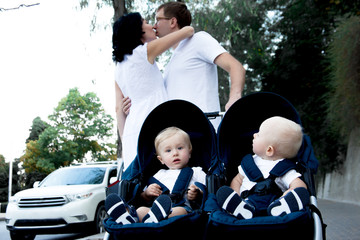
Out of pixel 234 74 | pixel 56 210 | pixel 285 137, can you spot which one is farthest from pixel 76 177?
pixel 285 137

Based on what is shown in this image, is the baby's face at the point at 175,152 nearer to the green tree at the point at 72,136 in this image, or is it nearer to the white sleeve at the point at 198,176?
the white sleeve at the point at 198,176

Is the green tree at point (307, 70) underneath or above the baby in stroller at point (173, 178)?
above

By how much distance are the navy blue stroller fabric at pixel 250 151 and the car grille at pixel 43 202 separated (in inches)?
273

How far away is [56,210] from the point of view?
376 inches

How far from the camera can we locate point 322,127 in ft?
55.0

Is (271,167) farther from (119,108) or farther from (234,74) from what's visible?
(119,108)

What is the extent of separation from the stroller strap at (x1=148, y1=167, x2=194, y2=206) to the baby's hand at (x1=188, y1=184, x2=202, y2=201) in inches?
2.5

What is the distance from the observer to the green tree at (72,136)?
5294cm

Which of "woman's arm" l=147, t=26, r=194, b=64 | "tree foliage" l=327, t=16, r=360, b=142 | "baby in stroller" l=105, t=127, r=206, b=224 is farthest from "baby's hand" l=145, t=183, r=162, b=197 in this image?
"tree foliage" l=327, t=16, r=360, b=142

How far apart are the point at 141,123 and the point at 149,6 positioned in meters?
8.99

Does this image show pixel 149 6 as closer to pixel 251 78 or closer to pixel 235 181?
pixel 235 181

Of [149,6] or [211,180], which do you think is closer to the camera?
[211,180]

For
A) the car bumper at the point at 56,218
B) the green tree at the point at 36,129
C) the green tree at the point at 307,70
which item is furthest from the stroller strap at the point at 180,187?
the green tree at the point at 36,129

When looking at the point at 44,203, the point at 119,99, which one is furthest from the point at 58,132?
Result: the point at 119,99
